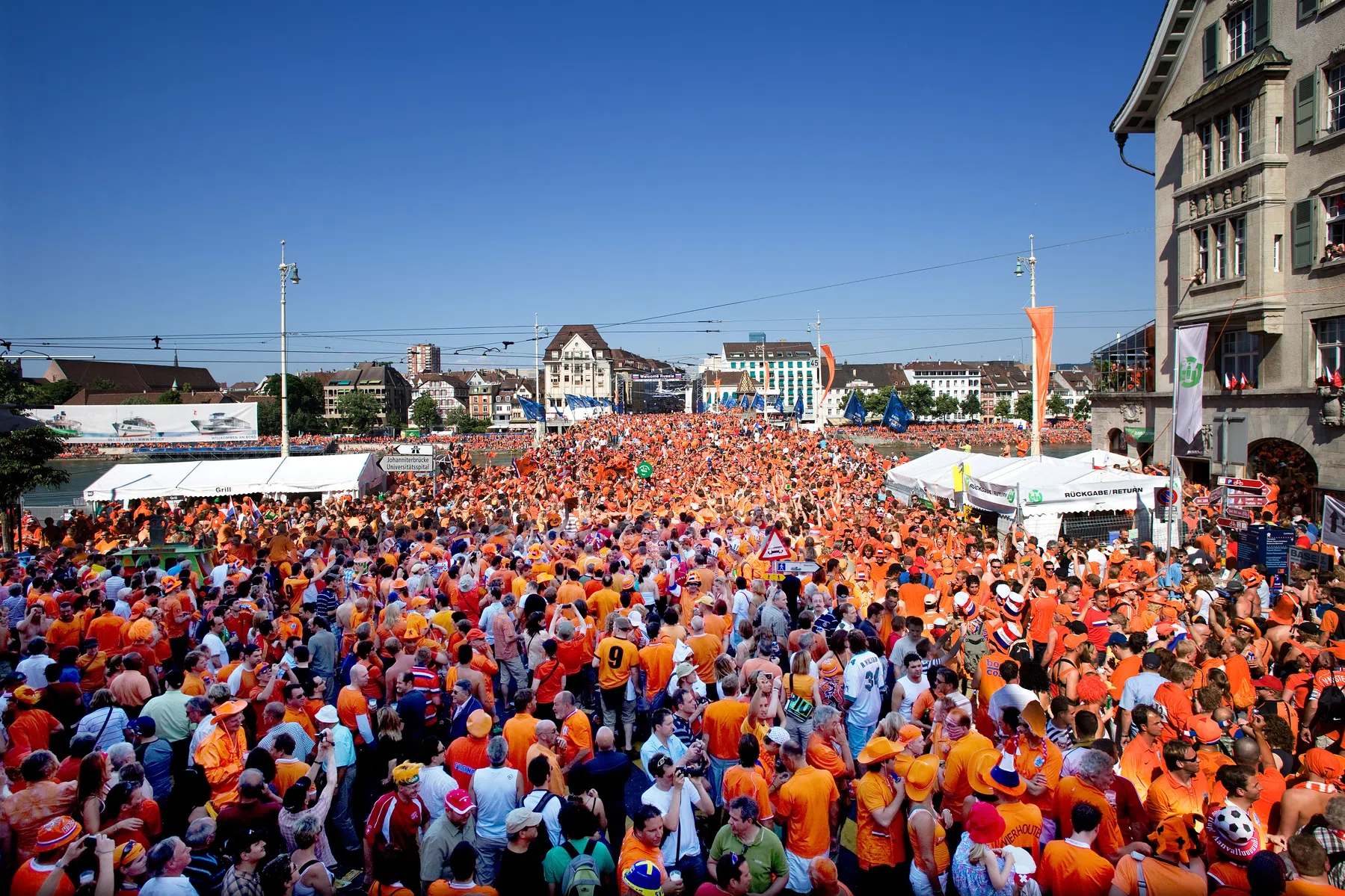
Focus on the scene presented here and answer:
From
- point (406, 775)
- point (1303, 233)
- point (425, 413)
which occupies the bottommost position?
point (406, 775)

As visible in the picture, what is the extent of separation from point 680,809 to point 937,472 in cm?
1799

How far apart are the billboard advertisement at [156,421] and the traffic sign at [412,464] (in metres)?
59.4

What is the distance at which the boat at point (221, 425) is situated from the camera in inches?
3142

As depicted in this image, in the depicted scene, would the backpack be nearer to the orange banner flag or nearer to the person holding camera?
the person holding camera

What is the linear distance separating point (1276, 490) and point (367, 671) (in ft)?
66.6

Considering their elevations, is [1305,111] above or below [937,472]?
above

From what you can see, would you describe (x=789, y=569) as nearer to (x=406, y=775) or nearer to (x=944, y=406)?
(x=406, y=775)

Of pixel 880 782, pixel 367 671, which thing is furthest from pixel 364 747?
pixel 880 782

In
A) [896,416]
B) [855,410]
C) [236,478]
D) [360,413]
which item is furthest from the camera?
[360,413]

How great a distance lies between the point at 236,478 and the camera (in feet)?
78.9

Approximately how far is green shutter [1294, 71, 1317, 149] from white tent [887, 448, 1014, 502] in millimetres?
10048

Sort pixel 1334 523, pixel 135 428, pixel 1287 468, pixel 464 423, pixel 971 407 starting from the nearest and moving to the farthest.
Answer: pixel 1334 523
pixel 1287 468
pixel 135 428
pixel 464 423
pixel 971 407

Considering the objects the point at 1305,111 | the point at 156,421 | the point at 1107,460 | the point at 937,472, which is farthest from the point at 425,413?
the point at 1305,111

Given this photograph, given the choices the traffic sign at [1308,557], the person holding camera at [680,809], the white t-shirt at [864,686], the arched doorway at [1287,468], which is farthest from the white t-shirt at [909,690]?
the arched doorway at [1287,468]
